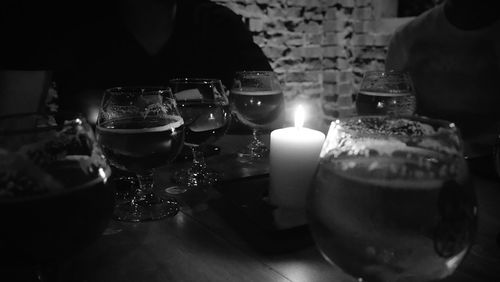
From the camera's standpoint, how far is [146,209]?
2.15 ft

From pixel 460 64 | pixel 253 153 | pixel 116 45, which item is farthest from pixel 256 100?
pixel 460 64

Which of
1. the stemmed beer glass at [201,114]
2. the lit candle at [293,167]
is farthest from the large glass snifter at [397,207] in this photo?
the stemmed beer glass at [201,114]

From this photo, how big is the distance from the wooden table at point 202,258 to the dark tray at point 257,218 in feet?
0.04

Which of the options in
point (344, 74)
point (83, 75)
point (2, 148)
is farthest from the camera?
point (344, 74)

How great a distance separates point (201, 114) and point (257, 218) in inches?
12.7

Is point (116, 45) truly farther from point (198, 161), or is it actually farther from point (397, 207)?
point (397, 207)

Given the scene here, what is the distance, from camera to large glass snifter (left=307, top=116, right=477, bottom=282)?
1.13 feet

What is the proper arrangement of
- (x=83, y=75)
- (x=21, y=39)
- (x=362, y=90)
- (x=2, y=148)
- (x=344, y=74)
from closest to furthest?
(x=2, y=148), (x=362, y=90), (x=83, y=75), (x=21, y=39), (x=344, y=74)

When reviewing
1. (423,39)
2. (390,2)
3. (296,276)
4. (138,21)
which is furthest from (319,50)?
(296,276)

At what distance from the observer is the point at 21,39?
181 cm

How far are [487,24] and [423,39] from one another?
0.83 feet

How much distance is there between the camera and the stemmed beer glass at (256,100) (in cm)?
96

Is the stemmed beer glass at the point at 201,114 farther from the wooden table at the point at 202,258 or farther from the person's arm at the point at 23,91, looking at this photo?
the person's arm at the point at 23,91

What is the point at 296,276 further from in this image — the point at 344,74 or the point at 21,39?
the point at 344,74
